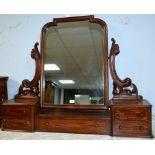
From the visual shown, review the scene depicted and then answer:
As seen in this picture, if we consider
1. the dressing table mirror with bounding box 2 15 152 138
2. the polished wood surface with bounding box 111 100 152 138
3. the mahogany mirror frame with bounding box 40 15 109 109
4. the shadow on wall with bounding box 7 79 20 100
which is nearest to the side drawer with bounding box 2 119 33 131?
the dressing table mirror with bounding box 2 15 152 138

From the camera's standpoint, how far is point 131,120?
1.36 metres

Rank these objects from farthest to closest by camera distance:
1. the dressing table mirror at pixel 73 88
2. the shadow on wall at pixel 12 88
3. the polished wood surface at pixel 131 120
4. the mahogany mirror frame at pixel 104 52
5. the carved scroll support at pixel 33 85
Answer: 1. the shadow on wall at pixel 12 88
2. the carved scroll support at pixel 33 85
3. the mahogany mirror frame at pixel 104 52
4. the dressing table mirror at pixel 73 88
5. the polished wood surface at pixel 131 120

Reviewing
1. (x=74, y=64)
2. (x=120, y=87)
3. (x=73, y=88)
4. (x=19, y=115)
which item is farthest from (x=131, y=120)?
(x=19, y=115)

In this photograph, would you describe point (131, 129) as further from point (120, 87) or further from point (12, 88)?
point (12, 88)

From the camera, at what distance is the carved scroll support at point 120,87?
156 centimetres

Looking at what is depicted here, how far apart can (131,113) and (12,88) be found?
44.2 inches

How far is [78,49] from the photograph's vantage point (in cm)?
165

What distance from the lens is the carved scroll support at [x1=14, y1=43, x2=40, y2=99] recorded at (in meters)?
1.70

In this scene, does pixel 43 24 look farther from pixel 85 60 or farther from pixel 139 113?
pixel 139 113

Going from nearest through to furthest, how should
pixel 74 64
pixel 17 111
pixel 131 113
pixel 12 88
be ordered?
pixel 131 113 → pixel 17 111 → pixel 74 64 → pixel 12 88

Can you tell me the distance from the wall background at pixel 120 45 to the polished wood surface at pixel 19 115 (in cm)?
36

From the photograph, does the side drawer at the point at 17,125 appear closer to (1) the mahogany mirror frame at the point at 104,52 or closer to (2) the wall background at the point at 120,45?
(1) the mahogany mirror frame at the point at 104,52

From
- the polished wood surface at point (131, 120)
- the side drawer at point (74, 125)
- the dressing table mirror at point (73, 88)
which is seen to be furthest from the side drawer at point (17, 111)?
the polished wood surface at point (131, 120)
